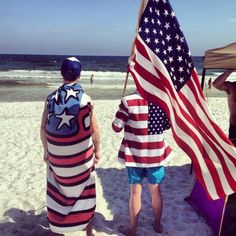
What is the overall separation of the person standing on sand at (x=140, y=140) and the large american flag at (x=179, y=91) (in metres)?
0.46

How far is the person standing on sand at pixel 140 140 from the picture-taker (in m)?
3.80

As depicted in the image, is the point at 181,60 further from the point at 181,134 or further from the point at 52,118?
the point at 52,118

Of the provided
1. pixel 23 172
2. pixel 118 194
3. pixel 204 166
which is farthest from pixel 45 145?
pixel 23 172

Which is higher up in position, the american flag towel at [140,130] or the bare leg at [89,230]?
the american flag towel at [140,130]

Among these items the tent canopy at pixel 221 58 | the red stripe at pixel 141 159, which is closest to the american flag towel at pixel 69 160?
the red stripe at pixel 141 159

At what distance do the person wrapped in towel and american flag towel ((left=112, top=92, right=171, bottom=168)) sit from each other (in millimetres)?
365

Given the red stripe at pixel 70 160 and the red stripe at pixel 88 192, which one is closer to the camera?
the red stripe at pixel 70 160

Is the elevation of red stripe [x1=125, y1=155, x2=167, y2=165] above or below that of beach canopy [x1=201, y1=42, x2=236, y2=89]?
below

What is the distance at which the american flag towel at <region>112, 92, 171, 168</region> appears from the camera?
3797 millimetres

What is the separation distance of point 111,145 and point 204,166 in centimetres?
473

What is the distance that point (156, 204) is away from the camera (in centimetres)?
423

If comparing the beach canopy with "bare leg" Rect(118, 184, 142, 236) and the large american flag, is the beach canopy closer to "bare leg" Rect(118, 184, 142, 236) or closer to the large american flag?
the large american flag

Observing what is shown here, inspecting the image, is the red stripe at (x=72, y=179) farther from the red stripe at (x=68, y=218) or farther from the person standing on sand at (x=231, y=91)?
the person standing on sand at (x=231, y=91)

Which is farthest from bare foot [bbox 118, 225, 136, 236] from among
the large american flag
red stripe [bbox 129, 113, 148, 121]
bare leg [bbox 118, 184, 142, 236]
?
red stripe [bbox 129, 113, 148, 121]
